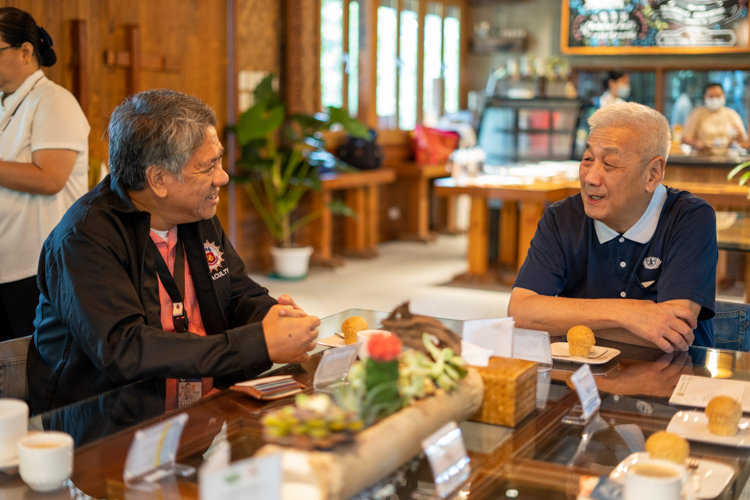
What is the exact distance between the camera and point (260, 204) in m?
6.15

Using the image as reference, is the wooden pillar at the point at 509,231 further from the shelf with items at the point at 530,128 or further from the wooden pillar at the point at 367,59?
the wooden pillar at the point at 367,59

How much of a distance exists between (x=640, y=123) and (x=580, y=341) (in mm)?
681

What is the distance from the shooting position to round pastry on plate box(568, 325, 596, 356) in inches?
68.4

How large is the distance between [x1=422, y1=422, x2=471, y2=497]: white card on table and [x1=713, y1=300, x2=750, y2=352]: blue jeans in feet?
4.27

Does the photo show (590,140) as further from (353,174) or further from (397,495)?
(353,174)

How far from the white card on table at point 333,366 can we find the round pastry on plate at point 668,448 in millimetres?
579

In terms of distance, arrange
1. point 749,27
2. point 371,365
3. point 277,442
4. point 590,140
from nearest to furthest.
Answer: point 277,442
point 371,365
point 590,140
point 749,27

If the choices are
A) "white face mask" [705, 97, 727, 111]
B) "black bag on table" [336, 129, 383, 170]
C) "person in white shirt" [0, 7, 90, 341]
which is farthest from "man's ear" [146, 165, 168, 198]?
"white face mask" [705, 97, 727, 111]

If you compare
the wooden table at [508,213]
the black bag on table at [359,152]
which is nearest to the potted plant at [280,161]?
the black bag on table at [359,152]

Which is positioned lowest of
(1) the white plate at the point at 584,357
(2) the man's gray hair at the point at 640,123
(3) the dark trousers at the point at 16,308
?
(3) the dark trousers at the point at 16,308

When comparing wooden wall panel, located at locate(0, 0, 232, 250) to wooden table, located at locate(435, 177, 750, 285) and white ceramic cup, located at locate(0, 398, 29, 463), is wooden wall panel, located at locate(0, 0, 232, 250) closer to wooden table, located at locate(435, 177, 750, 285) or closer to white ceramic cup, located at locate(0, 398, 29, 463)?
wooden table, located at locate(435, 177, 750, 285)

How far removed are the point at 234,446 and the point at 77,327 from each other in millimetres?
526

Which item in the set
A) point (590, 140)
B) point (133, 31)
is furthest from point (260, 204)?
point (590, 140)

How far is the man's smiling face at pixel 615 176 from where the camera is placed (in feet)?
6.81
